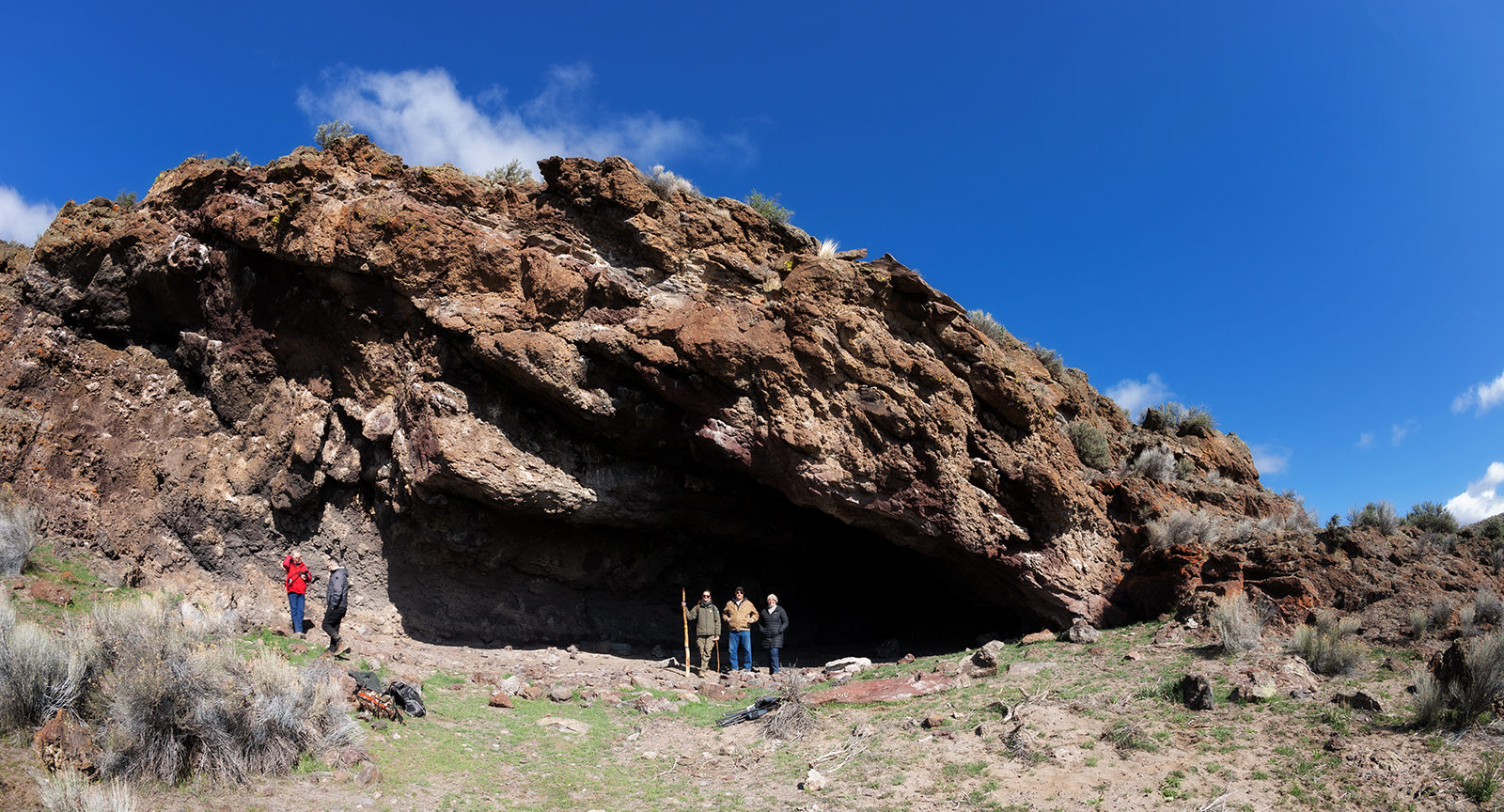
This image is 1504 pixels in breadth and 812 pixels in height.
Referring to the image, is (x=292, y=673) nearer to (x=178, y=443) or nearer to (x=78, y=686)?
(x=78, y=686)

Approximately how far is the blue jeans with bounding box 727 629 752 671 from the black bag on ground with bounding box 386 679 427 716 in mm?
5836

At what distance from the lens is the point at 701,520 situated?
1436 cm

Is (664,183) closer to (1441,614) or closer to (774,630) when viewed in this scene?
(774,630)

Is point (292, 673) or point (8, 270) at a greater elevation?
point (8, 270)

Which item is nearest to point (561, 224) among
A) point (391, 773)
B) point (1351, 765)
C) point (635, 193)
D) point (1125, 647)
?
point (635, 193)

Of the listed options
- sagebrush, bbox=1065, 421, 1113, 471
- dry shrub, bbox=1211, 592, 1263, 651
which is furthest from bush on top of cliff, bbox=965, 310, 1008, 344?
dry shrub, bbox=1211, 592, 1263, 651

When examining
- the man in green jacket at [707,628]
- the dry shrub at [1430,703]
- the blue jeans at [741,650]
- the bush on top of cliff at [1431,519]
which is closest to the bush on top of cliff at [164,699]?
the man in green jacket at [707,628]

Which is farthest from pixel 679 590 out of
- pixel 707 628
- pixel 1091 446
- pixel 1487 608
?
pixel 1487 608

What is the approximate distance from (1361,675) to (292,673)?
1158 cm

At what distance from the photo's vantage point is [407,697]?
320 inches

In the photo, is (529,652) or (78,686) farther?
(529,652)

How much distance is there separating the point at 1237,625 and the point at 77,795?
1217 centimetres

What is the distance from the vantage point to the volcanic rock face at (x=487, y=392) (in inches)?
431

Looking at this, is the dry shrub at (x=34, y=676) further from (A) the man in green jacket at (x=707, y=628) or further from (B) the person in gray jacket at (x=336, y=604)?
(A) the man in green jacket at (x=707, y=628)
